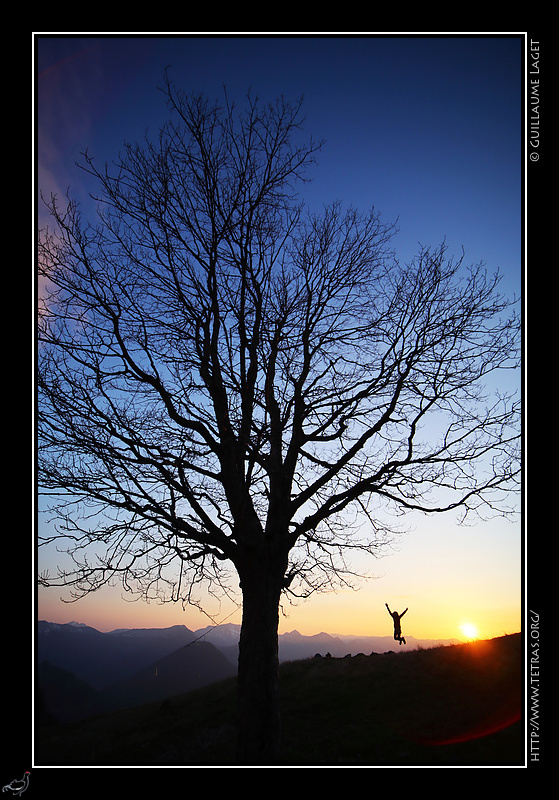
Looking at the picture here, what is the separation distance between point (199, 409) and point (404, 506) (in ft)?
14.3

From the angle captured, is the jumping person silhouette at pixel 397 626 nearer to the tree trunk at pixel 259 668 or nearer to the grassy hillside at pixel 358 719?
the grassy hillside at pixel 358 719

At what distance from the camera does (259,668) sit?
7883 millimetres

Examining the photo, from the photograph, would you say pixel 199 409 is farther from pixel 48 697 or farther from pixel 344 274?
pixel 48 697

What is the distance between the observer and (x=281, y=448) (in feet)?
32.2

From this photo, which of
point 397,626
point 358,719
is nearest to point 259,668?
point 358,719
